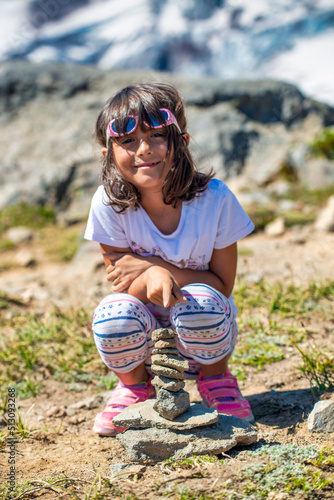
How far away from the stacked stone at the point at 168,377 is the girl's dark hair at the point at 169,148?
0.66 metres

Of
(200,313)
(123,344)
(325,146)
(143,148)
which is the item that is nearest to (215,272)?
(200,313)

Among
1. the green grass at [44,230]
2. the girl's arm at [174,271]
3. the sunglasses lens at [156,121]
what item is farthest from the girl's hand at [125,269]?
the green grass at [44,230]

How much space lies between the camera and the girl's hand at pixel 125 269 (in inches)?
84.5

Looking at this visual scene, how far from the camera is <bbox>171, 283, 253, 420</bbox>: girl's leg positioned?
6.41ft

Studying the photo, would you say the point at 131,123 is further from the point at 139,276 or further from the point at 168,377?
the point at 168,377

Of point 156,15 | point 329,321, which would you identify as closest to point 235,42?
point 156,15

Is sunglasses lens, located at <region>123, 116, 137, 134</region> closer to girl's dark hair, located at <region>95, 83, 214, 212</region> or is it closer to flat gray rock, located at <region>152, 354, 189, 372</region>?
girl's dark hair, located at <region>95, 83, 214, 212</region>

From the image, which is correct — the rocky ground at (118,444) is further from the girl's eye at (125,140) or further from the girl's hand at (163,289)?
the girl's eye at (125,140)

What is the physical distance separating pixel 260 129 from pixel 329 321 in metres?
4.89

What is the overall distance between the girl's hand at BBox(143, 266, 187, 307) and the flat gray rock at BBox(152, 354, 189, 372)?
0.66ft

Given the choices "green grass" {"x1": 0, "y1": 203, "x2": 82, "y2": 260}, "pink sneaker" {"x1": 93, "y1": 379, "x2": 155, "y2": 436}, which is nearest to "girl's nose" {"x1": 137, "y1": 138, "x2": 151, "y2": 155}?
"pink sneaker" {"x1": 93, "y1": 379, "x2": 155, "y2": 436}

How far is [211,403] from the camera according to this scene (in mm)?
2129

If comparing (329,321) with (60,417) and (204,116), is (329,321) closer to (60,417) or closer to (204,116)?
(60,417)

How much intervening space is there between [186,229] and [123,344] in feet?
1.90
